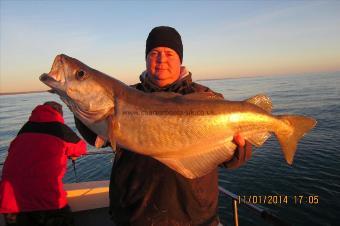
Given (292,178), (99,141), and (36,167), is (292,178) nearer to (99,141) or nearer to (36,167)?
(36,167)

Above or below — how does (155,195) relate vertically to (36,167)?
above

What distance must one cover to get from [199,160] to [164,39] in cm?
166

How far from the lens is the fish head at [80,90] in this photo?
3367mm

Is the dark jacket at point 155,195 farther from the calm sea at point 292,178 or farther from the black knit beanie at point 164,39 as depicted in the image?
the calm sea at point 292,178

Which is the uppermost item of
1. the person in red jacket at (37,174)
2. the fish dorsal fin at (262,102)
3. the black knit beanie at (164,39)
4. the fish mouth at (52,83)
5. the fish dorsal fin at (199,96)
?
the black knit beanie at (164,39)

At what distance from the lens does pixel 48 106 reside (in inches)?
235

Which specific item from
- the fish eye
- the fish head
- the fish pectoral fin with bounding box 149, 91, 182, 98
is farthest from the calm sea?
the fish eye

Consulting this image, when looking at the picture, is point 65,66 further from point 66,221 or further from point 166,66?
point 66,221

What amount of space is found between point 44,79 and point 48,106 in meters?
2.91

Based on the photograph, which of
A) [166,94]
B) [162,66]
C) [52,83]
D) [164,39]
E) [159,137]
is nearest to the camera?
[52,83]

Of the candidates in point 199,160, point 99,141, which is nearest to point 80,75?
point 99,141

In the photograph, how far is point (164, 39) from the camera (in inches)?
162

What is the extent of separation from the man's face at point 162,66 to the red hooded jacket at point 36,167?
278cm

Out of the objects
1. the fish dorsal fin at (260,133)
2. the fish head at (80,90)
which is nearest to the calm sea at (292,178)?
the fish dorsal fin at (260,133)
